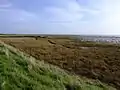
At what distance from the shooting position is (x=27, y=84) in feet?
29.5

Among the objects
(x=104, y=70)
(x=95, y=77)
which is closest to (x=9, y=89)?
(x=95, y=77)

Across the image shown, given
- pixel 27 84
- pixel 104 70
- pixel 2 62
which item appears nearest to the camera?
pixel 27 84

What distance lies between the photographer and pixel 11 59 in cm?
1123

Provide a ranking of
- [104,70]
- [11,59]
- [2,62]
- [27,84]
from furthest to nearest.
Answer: [104,70], [11,59], [2,62], [27,84]

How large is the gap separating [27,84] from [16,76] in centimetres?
66

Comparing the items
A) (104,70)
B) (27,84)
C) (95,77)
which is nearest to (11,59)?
(27,84)

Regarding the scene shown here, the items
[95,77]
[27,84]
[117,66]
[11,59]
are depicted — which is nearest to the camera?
[27,84]

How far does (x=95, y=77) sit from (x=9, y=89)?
40.5 ft

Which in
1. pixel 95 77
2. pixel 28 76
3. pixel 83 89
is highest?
pixel 28 76

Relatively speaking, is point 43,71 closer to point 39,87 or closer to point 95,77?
point 39,87

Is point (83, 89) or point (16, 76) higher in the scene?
point (16, 76)

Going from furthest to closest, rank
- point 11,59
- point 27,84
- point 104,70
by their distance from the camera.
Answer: point 104,70 → point 11,59 → point 27,84

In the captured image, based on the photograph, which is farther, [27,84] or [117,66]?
[117,66]

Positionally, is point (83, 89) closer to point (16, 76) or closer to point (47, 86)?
point (47, 86)
